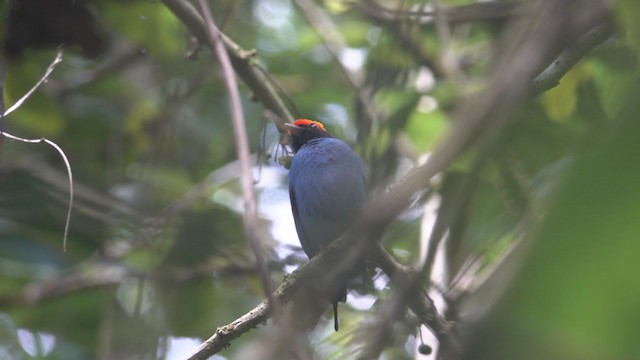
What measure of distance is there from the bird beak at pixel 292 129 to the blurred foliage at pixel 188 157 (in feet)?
0.38

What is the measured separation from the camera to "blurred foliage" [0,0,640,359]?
3.93m

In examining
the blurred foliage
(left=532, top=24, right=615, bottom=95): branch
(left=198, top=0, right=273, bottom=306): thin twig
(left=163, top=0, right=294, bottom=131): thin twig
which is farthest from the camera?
the blurred foliage

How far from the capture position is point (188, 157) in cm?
630

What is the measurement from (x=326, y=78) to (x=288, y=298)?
3389 mm

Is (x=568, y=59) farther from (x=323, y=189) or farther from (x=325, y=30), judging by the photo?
(x=325, y=30)

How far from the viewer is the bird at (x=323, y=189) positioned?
14.4ft

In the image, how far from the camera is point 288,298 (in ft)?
10.5

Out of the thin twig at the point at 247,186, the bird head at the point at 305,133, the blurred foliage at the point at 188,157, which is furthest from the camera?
the bird head at the point at 305,133

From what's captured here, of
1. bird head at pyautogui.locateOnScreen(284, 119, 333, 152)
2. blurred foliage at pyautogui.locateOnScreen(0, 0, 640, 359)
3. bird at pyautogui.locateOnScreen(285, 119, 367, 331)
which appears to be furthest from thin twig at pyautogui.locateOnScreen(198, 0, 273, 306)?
bird head at pyautogui.locateOnScreen(284, 119, 333, 152)

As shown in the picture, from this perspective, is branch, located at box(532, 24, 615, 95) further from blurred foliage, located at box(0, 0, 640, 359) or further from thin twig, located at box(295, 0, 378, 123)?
thin twig, located at box(295, 0, 378, 123)

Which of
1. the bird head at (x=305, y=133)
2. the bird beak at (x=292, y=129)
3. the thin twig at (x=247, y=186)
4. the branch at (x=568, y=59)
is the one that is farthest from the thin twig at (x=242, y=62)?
the branch at (x=568, y=59)

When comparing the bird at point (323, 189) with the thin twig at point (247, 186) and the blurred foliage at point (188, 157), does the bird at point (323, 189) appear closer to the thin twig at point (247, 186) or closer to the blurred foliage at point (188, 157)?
the blurred foliage at point (188, 157)

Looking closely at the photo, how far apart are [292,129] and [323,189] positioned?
338mm

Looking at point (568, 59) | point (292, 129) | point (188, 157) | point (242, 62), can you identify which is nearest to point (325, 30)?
point (188, 157)
